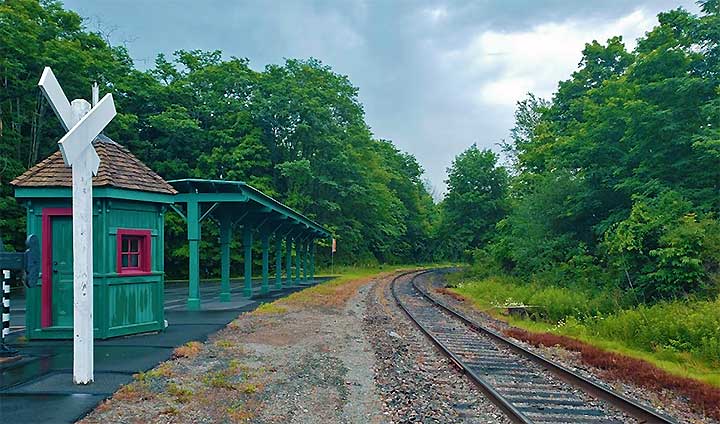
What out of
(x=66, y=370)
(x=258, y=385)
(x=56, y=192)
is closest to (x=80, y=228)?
(x=66, y=370)

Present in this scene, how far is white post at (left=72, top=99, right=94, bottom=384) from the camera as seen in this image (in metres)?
6.79

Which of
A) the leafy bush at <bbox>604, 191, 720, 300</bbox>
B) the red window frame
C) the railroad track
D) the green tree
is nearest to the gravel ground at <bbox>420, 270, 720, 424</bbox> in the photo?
the railroad track

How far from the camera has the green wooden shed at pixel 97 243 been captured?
387 inches

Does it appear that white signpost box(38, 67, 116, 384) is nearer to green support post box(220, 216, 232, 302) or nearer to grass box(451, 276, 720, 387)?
grass box(451, 276, 720, 387)

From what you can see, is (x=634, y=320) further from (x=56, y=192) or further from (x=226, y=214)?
(x=226, y=214)

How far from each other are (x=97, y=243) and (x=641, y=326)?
10447mm

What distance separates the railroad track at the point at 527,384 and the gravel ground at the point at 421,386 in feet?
0.62

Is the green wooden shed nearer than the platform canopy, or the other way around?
the green wooden shed

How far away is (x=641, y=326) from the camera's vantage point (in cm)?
1155

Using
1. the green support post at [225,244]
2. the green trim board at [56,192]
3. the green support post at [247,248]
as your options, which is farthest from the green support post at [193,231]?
the green trim board at [56,192]

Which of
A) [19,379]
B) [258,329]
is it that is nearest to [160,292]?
[258,329]

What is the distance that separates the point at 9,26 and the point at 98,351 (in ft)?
81.9

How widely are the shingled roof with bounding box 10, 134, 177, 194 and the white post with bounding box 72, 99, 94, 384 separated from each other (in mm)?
3038

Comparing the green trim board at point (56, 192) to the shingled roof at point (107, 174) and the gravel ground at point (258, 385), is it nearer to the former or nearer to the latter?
the shingled roof at point (107, 174)
